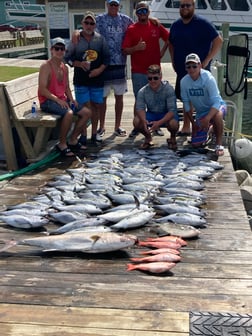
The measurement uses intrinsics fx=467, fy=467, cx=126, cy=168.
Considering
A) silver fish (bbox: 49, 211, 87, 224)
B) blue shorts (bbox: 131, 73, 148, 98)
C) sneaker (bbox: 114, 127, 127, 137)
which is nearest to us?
silver fish (bbox: 49, 211, 87, 224)

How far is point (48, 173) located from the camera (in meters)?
6.05

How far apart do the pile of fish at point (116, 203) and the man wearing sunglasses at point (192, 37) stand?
1.60 metres

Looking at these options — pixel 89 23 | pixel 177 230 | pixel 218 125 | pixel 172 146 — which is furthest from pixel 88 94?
pixel 177 230

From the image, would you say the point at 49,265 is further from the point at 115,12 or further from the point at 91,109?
the point at 115,12

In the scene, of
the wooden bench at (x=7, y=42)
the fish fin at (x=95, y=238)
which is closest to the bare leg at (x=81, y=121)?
the fish fin at (x=95, y=238)

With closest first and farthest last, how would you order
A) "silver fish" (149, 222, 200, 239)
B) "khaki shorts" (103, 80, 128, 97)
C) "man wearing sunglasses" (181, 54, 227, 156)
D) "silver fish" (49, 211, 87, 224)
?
"silver fish" (149, 222, 200, 239) → "silver fish" (49, 211, 87, 224) → "man wearing sunglasses" (181, 54, 227, 156) → "khaki shorts" (103, 80, 128, 97)

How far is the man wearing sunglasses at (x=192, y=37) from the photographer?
6621mm

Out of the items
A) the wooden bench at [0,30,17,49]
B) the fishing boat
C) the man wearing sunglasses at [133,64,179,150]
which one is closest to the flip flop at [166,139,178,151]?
the man wearing sunglasses at [133,64,179,150]

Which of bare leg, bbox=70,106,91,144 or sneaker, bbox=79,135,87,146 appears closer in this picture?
bare leg, bbox=70,106,91,144

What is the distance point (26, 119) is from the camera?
634 centimetres

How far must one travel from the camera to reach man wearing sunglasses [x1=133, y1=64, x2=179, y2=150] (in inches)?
259

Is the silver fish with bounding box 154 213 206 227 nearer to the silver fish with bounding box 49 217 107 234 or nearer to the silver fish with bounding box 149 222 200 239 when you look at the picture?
the silver fish with bounding box 149 222 200 239

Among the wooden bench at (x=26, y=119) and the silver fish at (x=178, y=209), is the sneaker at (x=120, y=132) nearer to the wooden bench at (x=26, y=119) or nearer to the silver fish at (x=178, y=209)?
the wooden bench at (x=26, y=119)

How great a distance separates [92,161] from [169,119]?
1256 mm
